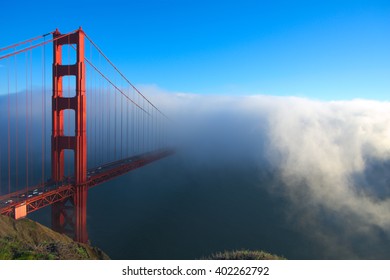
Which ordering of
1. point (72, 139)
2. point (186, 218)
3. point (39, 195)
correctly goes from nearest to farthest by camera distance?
point (39, 195) < point (72, 139) < point (186, 218)

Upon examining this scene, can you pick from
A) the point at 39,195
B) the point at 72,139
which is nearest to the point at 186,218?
the point at 72,139

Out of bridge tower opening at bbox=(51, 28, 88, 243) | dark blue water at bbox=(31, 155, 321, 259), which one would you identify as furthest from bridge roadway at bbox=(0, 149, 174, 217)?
dark blue water at bbox=(31, 155, 321, 259)

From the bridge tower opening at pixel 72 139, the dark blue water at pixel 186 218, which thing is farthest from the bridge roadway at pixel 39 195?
the dark blue water at pixel 186 218

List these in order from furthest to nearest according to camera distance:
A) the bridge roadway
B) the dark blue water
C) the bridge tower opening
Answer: the dark blue water
the bridge tower opening
the bridge roadway

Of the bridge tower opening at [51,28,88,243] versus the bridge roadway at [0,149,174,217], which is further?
the bridge tower opening at [51,28,88,243]

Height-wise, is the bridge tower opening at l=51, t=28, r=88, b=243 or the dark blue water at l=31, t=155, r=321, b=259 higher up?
the bridge tower opening at l=51, t=28, r=88, b=243

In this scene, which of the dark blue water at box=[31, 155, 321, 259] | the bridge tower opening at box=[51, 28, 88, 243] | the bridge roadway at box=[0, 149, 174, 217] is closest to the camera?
the bridge roadway at box=[0, 149, 174, 217]

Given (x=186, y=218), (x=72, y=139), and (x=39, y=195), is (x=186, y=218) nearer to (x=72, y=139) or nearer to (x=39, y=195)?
(x=72, y=139)

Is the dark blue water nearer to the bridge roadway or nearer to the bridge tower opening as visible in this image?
the bridge tower opening
